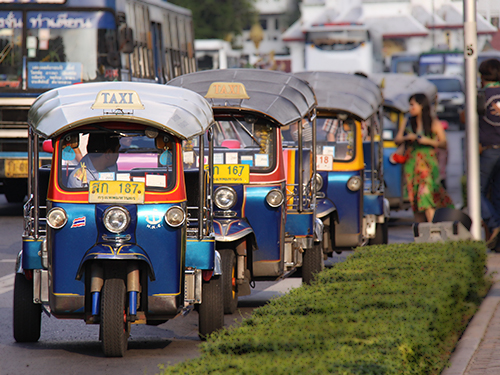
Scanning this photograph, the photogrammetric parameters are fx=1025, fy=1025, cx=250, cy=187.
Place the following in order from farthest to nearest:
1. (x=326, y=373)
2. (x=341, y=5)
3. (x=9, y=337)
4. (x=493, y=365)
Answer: (x=341, y=5)
(x=9, y=337)
(x=493, y=365)
(x=326, y=373)

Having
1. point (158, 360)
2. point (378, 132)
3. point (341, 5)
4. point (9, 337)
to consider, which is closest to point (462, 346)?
point (158, 360)

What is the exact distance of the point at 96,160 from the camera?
7.25 meters

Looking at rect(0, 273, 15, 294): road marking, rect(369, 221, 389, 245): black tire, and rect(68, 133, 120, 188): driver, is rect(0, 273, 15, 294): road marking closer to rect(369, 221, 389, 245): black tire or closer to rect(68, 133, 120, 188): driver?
rect(68, 133, 120, 188): driver

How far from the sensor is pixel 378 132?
13.9 m

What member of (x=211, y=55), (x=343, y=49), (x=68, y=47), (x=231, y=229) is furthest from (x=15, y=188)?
(x=343, y=49)

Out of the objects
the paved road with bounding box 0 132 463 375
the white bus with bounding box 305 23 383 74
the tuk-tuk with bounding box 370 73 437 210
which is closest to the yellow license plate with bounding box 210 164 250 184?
the paved road with bounding box 0 132 463 375

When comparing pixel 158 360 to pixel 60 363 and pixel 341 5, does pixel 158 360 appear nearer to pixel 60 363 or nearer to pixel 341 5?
pixel 60 363

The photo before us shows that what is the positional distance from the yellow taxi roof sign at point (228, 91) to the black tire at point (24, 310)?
8.39ft

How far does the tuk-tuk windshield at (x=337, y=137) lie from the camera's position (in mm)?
11859

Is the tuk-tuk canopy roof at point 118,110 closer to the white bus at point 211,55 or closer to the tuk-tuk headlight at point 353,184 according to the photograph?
the tuk-tuk headlight at point 353,184

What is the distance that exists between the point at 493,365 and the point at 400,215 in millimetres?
12857

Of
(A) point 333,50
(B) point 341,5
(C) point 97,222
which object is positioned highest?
(B) point 341,5

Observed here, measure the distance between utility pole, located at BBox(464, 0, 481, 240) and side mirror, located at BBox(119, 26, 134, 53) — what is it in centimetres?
745

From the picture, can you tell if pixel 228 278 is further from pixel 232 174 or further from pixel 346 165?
pixel 346 165
